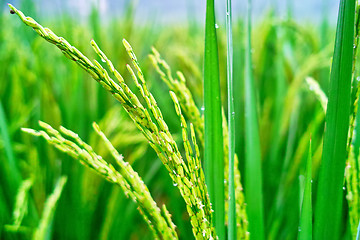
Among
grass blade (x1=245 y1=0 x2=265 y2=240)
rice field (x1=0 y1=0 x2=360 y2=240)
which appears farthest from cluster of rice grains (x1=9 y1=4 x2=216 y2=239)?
grass blade (x1=245 y1=0 x2=265 y2=240)

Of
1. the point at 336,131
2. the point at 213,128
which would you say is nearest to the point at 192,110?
the point at 213,128

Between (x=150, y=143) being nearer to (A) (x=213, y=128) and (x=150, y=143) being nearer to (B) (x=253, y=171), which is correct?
(A) (x=213, y=128)

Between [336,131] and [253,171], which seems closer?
[336,131]

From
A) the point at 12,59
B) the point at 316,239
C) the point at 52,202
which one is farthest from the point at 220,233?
the point at 12,59

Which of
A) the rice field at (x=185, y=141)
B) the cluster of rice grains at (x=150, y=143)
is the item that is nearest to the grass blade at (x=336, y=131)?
the rice field at (x=185, y=141)

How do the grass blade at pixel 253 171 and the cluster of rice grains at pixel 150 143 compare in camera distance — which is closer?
the cluster of rice grains at pixel 150 143

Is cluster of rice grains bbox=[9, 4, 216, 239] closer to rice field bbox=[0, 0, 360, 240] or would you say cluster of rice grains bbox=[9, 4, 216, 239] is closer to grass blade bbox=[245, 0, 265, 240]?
rice field bbox=[0, 0, 360, 240]

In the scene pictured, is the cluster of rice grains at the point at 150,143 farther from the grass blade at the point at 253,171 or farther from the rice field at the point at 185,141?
the grass blade at the point at 253,171

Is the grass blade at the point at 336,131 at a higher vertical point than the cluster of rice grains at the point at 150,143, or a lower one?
higher
